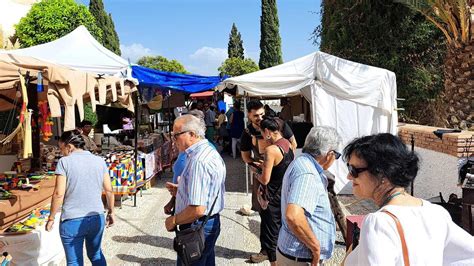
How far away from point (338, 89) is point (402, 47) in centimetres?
614

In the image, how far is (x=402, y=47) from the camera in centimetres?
1220

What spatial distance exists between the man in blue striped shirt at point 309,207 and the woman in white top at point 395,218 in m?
0.59

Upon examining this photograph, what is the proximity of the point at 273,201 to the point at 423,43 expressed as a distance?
1050 cm

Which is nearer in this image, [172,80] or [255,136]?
[255,136]

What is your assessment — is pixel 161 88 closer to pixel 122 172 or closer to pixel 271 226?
pixel 122 172

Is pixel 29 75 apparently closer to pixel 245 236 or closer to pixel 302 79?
pixel 245 236

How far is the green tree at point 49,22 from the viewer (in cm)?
2217

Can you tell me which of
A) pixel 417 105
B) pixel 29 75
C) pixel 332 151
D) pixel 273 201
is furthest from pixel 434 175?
pixel 417 105

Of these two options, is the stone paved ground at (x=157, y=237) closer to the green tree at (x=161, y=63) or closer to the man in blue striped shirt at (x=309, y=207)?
the man in blue striped shirt at (x=309, y=207)

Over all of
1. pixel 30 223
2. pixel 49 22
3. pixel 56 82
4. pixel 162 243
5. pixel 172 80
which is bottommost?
pixel 162 243

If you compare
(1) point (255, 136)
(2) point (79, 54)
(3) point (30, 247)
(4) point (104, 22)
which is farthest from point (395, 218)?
(4) point (104, 22)

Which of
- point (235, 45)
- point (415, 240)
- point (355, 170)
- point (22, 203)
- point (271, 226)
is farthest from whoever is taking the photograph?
point (235, 45)

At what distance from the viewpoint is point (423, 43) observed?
12172 millimetres

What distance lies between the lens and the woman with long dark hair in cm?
334
